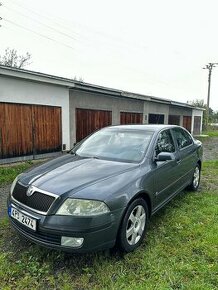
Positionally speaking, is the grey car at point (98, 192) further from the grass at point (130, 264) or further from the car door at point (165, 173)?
the grass at point (130, 264)

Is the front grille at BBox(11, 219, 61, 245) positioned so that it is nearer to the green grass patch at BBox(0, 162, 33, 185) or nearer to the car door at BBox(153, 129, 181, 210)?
the car door at BBox(153, 129, 181, 210)

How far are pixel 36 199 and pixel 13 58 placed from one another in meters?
29.9

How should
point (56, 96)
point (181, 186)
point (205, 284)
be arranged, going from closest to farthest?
1. point (205, 284)
2. point (181, 186)
3. point (56, 96)

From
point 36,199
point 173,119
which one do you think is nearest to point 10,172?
point 36,199

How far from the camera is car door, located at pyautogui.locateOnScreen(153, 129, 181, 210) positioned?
3676 mm

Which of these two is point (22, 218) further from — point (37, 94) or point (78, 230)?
point (37, 94)

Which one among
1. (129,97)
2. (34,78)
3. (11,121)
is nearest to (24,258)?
(11,121)

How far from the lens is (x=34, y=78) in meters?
8.66

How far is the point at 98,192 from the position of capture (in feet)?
8.93

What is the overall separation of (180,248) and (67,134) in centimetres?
798

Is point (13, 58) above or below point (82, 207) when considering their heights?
above

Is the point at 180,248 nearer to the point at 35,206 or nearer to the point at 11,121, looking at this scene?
the point at 35,206

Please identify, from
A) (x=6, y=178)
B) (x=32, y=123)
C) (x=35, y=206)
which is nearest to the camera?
(x=35, y=206)

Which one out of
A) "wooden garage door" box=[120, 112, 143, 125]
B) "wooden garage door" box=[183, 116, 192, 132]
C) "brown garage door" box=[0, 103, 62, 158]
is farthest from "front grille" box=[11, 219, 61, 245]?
"wooden garage door" box=[183, 116, 192, 132]
